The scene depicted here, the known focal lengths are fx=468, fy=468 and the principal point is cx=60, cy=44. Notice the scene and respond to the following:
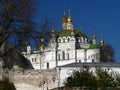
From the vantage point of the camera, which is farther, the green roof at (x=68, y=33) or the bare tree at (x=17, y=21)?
the green roof at (x=68, y=33)

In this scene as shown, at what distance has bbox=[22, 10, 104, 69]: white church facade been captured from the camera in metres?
83.7

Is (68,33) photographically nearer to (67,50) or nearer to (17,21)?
(67,50)

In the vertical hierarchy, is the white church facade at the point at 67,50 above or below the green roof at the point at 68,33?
below

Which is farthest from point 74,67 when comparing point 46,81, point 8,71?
point 8,71

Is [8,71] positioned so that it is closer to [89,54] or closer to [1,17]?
[89,54]

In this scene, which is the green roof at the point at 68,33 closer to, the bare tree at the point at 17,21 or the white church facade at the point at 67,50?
the white church facade at the point at 67,50

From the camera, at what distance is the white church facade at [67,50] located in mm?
83675

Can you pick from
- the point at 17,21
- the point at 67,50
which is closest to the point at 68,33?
the point at 67,50

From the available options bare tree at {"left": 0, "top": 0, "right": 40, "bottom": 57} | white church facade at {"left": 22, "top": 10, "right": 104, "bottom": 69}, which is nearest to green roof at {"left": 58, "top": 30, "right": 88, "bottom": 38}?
white church facade at {"left": 22, "top": 10, "right": 104, "bottom": 69}

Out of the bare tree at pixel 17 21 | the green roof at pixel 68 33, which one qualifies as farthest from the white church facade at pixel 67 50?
the bare tree at pixel 17 21

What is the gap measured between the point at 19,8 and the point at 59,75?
111 feet

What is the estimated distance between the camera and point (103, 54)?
258 ft

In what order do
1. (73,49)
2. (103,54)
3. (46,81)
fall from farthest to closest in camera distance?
(73,49)
(103,54)
(46,81)

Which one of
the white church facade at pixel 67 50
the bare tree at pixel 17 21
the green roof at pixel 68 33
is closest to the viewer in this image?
the bare tree at pixel 17 21
